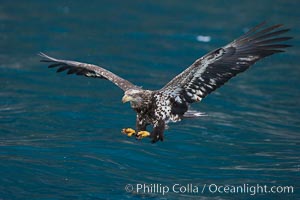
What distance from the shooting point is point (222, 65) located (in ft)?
29.9

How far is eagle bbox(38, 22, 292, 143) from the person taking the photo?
29.3ft

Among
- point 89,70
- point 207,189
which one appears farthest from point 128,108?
point 207,189

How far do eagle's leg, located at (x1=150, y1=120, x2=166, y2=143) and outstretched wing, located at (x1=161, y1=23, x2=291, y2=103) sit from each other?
0.41 m

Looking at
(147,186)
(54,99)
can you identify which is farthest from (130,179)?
(54,99)

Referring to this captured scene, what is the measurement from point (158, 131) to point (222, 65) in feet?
3.80

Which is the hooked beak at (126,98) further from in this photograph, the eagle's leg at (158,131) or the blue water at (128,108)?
the blue water at (128,108)

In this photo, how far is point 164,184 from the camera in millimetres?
9711

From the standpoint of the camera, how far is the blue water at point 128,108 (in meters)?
9.91

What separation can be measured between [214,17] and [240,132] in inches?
319

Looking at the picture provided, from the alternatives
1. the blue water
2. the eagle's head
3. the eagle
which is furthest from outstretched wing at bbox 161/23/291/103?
the blue water

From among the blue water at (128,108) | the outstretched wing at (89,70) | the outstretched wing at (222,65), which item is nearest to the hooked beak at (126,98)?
the outstretched wing at (222,65)

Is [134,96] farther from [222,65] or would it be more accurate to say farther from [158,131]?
[222,65]

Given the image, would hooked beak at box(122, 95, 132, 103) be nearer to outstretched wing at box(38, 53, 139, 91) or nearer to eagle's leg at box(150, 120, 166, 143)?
eagle's leg at box(150, 120, 166, 143)

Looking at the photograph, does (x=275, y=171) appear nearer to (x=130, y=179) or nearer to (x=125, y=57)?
(x=130, y=179)
